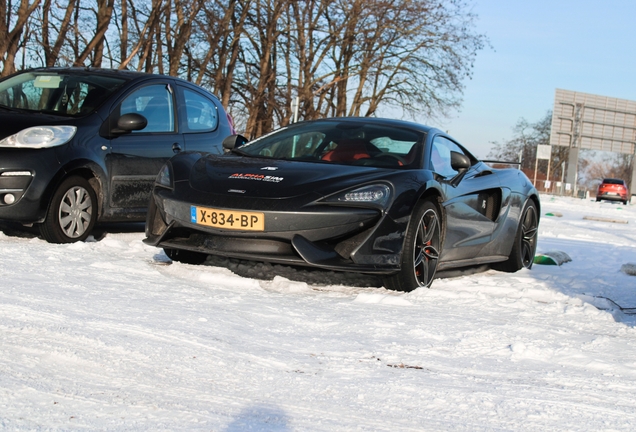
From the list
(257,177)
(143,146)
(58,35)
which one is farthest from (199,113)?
(58,35)

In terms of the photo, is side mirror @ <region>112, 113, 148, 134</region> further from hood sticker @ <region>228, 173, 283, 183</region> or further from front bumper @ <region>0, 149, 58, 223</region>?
hood sticker @ <region>228, 173, 283, 183</region>

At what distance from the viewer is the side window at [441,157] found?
268 inches

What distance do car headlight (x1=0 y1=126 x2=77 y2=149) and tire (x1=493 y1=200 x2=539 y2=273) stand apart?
4.15 m

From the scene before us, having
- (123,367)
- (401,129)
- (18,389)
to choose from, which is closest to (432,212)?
(401,129)

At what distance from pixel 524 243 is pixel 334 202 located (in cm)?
366

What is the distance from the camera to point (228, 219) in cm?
577

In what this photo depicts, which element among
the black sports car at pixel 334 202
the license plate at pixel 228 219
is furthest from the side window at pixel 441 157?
the license plate at pixel 228 219

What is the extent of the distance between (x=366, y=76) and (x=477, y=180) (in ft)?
95.5

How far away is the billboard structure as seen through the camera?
67000 millimetres

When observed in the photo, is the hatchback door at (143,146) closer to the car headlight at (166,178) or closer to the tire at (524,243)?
the car headlight at (166,178)

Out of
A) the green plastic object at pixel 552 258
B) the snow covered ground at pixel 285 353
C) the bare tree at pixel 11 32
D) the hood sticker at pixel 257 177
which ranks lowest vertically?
the green plastic object at pixel 552 258

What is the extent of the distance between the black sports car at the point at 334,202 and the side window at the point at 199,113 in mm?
1624

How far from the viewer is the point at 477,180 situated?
24.7 ft

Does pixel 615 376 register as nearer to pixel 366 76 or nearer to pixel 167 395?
pixel 167 395
